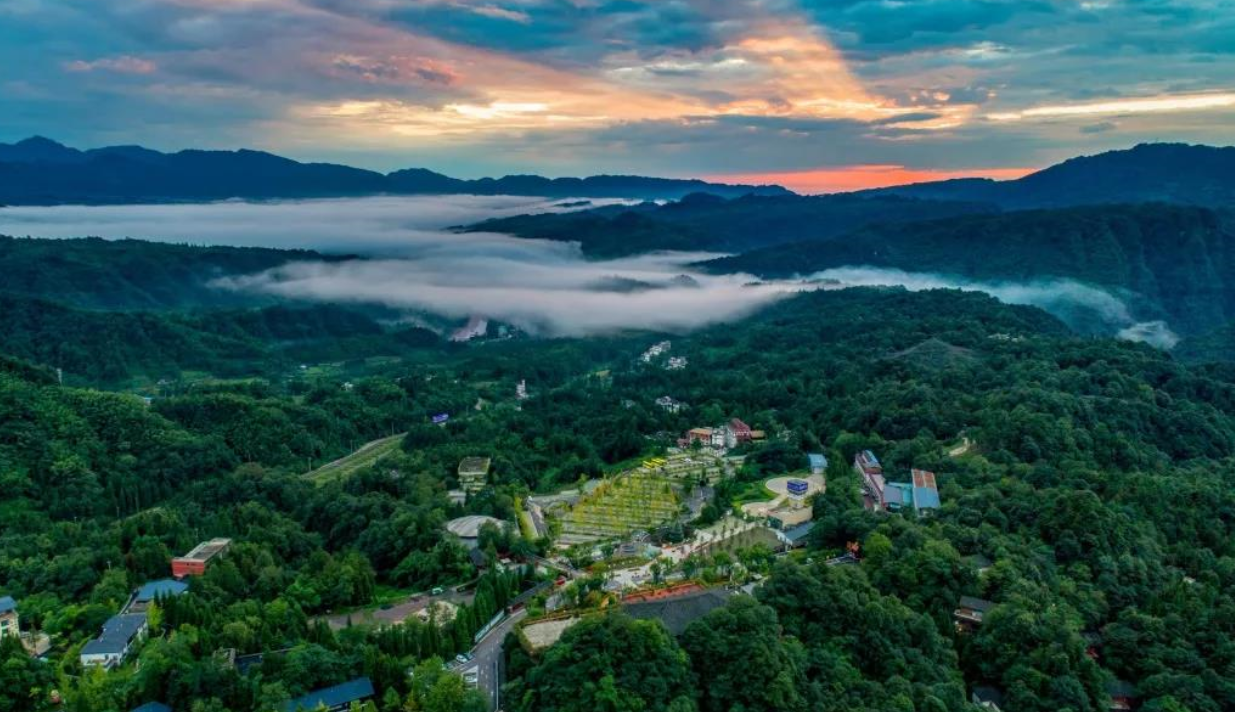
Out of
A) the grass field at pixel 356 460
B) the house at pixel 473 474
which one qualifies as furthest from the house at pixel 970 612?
the grass field at pixel 356 460

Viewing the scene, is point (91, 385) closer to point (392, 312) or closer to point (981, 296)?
point (392, 312)

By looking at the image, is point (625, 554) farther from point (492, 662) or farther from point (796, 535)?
point (492, 662)

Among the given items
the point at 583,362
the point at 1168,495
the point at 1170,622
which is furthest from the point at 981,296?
the point at 1170,622

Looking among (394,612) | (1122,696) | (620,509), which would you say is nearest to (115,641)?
(394,612)

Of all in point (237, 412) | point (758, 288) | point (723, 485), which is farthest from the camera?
point (758, 288)

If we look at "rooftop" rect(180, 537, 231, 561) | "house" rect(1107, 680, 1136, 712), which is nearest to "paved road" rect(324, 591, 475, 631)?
"rooftop" rect(180, 537, 231, 561)
